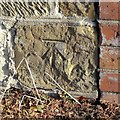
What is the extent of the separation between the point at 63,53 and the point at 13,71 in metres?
Result: 0.28

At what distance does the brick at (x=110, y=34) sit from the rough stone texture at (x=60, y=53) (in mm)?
45

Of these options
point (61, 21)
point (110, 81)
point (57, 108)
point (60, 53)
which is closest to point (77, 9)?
point (61, 21)

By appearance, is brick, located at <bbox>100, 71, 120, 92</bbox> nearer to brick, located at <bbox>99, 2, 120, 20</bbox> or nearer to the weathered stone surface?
brick, located at <bbox>99, 2, 120, 20</bbox>

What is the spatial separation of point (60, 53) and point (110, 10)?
31cm

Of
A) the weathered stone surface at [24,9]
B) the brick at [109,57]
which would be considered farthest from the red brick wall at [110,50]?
the weathered stone surface at [24,9]

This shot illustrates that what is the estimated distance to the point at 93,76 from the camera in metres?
1.80

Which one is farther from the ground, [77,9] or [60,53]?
[77,9]

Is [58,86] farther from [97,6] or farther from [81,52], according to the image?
[97,6]

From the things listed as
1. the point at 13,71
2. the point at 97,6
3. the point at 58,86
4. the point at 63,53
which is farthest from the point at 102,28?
the point at 13,71

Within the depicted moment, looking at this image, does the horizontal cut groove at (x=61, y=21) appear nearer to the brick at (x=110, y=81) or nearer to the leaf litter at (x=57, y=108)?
the brick at (x=110, y=81)

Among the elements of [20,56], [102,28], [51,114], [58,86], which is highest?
[102,28]

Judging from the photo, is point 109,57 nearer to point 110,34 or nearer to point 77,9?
point 110,34

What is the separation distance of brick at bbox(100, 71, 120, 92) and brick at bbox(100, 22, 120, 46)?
0.15 metres

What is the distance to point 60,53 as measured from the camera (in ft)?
5.92
